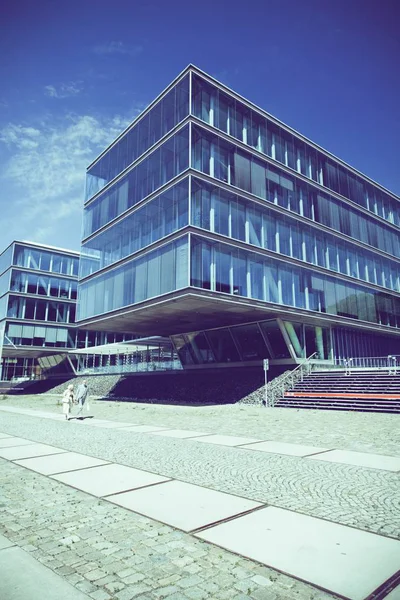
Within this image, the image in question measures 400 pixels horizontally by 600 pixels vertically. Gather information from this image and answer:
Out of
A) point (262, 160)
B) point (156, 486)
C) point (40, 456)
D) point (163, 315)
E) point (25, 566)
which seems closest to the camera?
point (25, 566)

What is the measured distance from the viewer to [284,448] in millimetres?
8859

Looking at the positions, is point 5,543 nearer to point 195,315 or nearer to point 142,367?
point 195,315

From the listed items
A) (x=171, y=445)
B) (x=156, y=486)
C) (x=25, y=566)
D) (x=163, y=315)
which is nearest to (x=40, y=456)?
(x=171, y=445)

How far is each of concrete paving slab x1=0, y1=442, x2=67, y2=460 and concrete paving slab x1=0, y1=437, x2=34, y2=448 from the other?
415 mm

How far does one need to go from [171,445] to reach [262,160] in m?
25.8

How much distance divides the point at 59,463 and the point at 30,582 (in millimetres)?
4640

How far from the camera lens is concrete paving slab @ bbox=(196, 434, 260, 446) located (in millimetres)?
9617

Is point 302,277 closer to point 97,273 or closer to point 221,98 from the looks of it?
point 221,98

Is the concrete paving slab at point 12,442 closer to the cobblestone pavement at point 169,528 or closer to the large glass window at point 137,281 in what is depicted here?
the cobblestone pavement at point 169,528

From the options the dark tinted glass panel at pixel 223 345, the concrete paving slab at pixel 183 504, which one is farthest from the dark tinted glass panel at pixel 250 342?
the concrete paving slab at pixel 183 504

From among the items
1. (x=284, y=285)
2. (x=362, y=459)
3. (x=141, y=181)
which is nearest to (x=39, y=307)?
(x=141, y=181)

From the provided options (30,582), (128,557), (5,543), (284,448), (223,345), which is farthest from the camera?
(223,345)

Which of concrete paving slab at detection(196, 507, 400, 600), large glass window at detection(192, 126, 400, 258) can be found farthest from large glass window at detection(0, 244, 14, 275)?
concrete paving slab at detection(196, 507, 400, 600)

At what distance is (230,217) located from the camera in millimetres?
25844
